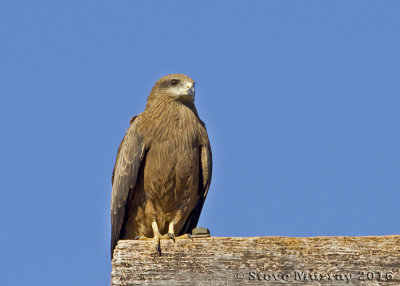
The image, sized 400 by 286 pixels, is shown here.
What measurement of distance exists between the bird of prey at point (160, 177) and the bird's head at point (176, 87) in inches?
10.7

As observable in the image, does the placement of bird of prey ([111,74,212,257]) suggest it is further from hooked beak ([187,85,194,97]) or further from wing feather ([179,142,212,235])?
hooked beak ([187,85,194,97])

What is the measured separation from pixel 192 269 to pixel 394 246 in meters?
1.24

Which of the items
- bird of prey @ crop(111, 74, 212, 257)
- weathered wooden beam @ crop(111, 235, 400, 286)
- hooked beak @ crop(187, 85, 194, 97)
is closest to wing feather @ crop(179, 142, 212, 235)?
bird of prey @ crop(111, 74, 212, 257)

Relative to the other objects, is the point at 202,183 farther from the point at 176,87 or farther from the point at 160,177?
the point at 176,87

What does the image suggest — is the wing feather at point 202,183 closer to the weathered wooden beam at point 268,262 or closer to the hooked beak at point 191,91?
the hooked beak at point 191,91

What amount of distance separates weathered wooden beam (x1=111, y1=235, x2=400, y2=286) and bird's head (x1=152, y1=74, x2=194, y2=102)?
3.77 meters

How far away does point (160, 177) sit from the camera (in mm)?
7527

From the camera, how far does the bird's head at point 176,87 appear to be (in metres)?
8.03

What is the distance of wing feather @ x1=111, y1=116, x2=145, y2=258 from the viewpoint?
24.4 ft

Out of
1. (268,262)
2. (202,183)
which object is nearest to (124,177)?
(202,183)

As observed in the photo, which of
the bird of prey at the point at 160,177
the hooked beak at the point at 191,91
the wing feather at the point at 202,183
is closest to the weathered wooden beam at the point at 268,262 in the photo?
the bird of prey at the point at 160,177

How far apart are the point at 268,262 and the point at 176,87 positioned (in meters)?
4.09

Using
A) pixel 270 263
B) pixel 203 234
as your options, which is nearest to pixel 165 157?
pixel 203 234

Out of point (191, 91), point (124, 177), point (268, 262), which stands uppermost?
point (191, 91)
